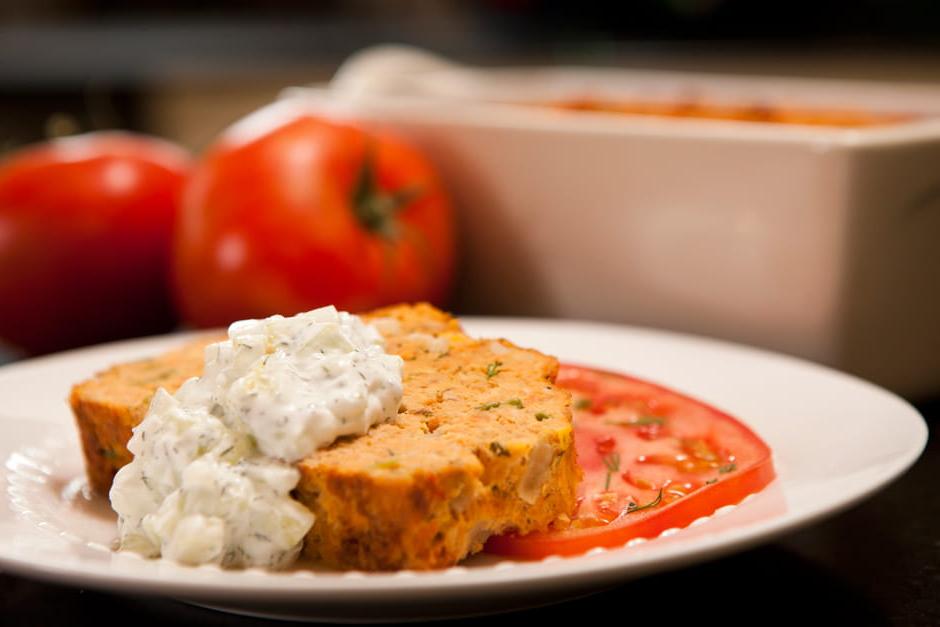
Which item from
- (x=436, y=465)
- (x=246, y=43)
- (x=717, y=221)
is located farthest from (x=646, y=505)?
(x=246, y=43)

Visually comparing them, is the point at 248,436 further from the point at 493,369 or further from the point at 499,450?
the point at 493,369

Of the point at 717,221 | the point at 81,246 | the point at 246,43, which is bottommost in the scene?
the point at 246,43

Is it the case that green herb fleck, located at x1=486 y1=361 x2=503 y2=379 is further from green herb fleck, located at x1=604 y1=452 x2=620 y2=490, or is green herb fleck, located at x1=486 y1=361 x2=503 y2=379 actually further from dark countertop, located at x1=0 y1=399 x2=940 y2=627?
dark countertop, located at x1=0 y1=399 x2=940 y2=627

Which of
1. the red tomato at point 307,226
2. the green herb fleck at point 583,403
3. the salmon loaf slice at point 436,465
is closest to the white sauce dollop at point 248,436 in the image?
the salmon loaf slice at point 436,465

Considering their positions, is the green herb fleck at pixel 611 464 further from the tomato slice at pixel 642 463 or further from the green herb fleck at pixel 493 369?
the green herb fleck at pixel 493 369

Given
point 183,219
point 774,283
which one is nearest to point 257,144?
point 183,219
